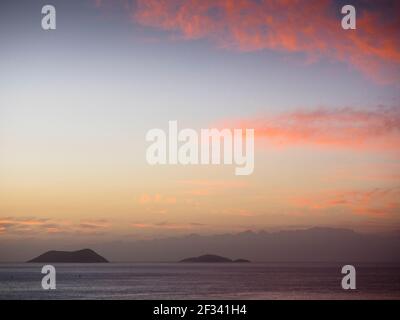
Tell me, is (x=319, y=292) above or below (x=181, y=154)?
below

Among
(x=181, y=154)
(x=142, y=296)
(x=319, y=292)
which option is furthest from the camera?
(x=319, y=292)
